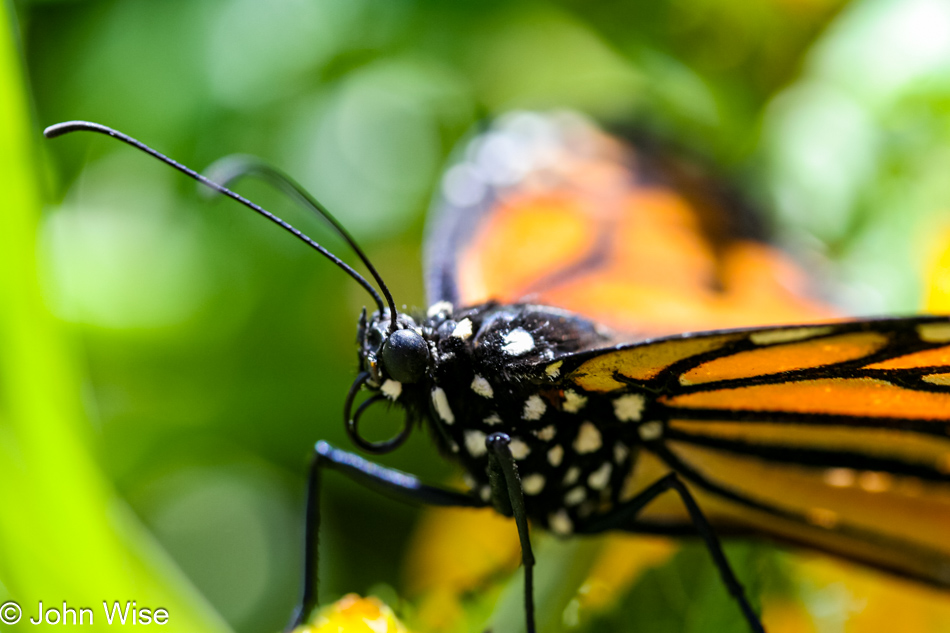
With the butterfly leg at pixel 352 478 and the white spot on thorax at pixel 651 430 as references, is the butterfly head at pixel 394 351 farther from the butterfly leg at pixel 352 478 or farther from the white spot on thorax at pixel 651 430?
the white spot on thorax at pixel 651 430

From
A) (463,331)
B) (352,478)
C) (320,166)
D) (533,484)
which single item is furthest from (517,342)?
(320,166)

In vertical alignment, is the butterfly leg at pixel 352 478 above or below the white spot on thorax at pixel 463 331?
below

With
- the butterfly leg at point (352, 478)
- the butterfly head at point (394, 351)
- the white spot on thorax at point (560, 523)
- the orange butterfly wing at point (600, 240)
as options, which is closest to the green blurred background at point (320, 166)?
the orange butterfly wing at point (600, 240)

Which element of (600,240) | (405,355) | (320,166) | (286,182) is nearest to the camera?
(405,355)

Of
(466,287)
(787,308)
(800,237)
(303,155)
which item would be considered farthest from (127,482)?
(800,237)

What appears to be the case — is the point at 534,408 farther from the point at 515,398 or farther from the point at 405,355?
the point at 405,355

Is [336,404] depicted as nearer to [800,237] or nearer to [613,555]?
[613,555]

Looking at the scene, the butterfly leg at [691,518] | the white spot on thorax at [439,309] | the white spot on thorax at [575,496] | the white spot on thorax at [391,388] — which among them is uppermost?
the white spot on thorax at [439,309]
